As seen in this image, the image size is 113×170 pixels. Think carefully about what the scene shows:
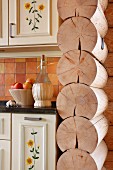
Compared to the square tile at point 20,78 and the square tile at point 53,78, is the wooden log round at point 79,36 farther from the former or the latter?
the square tile at point 20,78

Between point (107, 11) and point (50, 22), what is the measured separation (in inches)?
19.3

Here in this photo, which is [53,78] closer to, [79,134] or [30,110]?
[30,110]

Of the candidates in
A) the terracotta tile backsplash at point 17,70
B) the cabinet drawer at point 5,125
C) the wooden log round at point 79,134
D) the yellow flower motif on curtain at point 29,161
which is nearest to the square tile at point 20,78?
the terracotta tile backsplash at point 17,70

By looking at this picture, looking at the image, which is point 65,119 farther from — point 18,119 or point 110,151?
point 110,151

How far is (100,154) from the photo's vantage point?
7.45 feet

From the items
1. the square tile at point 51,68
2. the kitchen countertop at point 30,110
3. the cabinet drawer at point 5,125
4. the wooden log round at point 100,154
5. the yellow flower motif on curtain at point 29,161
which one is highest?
the square tile at point 51,68

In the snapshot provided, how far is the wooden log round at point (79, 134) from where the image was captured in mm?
2018

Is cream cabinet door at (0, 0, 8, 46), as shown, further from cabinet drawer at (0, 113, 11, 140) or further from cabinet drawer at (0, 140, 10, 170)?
cabinet drawer at (0, 140, 10, 170)

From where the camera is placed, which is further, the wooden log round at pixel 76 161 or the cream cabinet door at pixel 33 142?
the cream cabinet door at pixel 33 142

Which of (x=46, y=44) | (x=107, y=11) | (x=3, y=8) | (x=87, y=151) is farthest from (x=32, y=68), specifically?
(x=87, y=151)

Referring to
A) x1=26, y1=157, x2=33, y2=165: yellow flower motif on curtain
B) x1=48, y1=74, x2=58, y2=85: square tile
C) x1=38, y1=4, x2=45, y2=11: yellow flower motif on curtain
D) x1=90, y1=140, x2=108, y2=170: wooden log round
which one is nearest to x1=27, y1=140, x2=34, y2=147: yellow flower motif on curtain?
x1=26, y1=157, x2=33, y2=165: yellow flower motif on curtain

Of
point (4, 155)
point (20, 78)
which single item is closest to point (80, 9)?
point (20, 78)

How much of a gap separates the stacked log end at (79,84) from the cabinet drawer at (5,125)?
0.48 meters

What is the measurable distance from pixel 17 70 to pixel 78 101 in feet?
3.59
